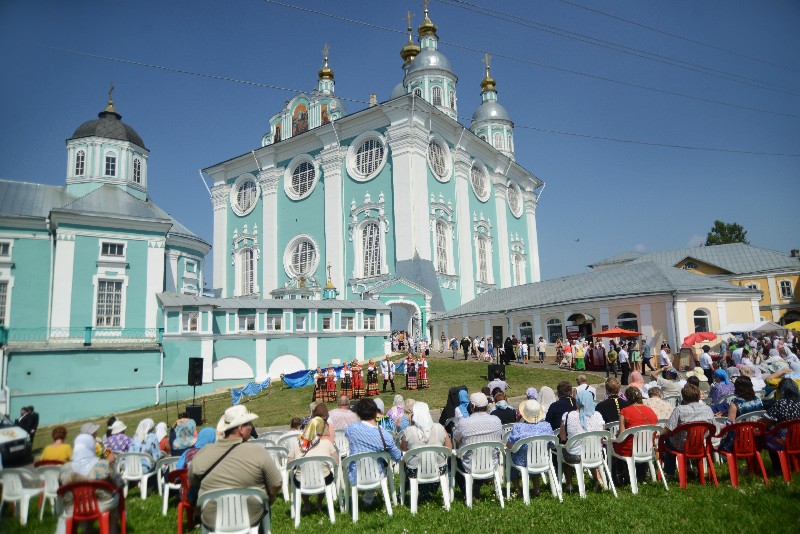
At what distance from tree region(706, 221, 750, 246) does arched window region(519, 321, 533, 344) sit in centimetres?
4278

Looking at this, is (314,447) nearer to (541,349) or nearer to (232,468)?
(232,468)

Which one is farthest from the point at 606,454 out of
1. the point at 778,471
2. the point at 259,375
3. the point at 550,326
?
the point at 550,326

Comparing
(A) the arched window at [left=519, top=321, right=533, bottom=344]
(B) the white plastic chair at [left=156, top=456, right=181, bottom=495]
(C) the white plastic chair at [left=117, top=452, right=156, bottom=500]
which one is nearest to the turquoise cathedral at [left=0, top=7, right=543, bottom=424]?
(C) the white plastic chair at [left=117, top=452, right=156, bottom=500]

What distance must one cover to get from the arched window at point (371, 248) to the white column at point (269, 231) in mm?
7329

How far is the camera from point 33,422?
513cm

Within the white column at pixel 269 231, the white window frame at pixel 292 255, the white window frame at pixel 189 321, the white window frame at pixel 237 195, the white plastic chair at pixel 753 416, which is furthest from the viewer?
the white window frame at pixel 237 195

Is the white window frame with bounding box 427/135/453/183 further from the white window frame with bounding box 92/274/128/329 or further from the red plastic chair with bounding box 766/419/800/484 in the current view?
the red plastic chair with bounding box 766/419/800/484

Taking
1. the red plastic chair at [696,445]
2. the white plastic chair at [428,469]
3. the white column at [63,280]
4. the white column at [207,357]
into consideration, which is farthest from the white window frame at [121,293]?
the white column at [207,357]

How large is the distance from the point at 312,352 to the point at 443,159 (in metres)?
18.3

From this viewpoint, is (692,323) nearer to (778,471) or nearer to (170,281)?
(778,471)

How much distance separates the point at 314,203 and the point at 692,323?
25.0m

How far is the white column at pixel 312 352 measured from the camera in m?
24.0

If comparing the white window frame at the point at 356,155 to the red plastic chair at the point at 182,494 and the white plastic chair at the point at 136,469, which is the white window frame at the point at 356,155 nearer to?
the white plastic chair at the point at 136,469

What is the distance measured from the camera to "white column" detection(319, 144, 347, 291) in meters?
35.5
